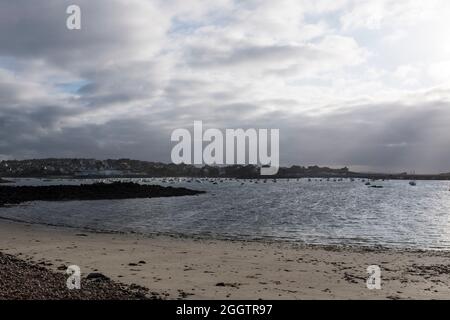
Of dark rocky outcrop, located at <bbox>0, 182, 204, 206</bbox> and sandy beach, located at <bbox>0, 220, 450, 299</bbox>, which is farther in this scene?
dark rocky outcrop, located at <bbox>0, 182, 204, 206</bbox>

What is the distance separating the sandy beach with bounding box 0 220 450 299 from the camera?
498 inches

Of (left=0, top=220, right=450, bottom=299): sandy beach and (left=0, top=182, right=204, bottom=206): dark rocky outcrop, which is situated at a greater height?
(left=0, top=220, right=450, bottom=299): sandy beach

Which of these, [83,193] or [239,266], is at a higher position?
[239,266]

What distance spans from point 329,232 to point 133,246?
52.1 ft

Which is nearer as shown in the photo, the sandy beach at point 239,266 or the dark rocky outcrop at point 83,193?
the sandy beach at point 239,266

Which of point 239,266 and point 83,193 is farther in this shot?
point 83,193

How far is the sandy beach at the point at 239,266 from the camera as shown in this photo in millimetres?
12648

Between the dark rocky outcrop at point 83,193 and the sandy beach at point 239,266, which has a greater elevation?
the sandy beach at point 239,266

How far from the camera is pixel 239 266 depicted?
16.6 meters

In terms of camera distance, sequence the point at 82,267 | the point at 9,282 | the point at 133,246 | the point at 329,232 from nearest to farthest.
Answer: the point at 9,282
the point at 82,267
the point at 133,246
the point at 329,232
